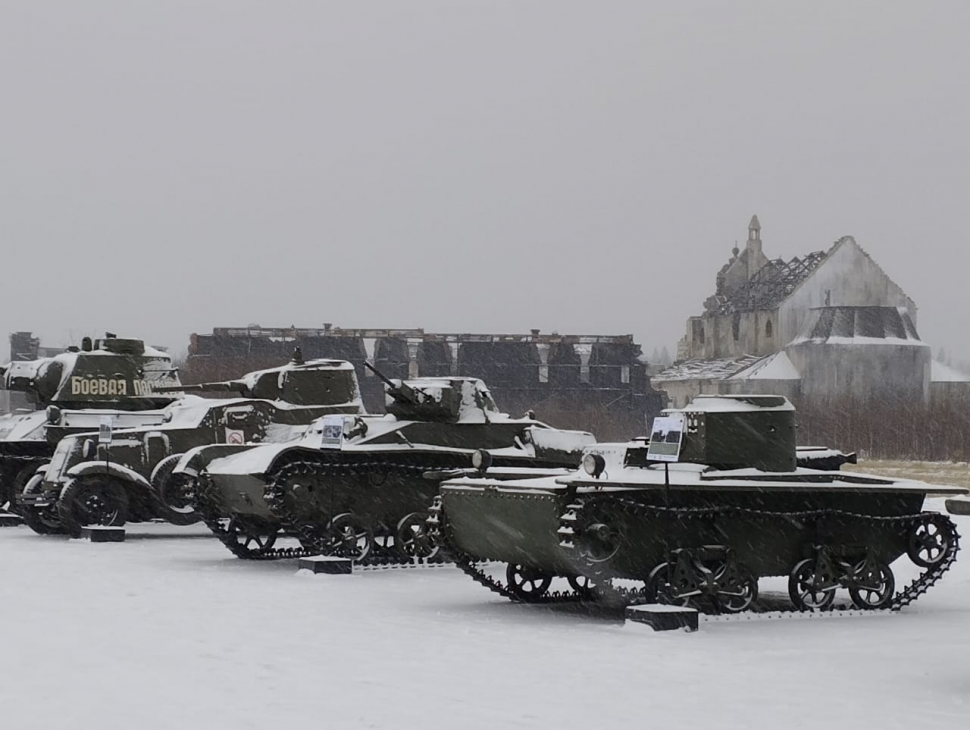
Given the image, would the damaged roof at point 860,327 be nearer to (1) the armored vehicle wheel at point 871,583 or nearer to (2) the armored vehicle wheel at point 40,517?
(2) the armored vehicle wheel at point 40,517

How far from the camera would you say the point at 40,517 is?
22266mm

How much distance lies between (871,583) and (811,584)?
58 centimetres

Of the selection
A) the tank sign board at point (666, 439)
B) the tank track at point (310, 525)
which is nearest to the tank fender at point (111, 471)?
the tank track at point (310, 525)

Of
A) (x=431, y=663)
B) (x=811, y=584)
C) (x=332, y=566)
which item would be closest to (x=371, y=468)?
(x=332, y=566)

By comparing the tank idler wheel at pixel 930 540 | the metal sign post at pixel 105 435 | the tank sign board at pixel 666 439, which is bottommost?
the tank idler wheel at pixel 930 540

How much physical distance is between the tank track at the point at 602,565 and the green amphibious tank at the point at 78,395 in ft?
35.7

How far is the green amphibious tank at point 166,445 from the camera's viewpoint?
2102cm

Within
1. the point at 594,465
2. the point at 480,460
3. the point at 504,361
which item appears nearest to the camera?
the point at 594,465

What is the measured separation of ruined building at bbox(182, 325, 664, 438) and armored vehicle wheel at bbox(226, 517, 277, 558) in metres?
36.7

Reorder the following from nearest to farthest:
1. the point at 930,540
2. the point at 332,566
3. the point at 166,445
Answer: the point at 930,540, the point at 332,566, the point at 166,445

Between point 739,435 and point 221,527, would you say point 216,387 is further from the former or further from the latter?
point 739,435

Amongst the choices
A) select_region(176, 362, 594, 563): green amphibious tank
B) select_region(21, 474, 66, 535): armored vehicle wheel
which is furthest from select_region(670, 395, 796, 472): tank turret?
select_region(21, 474, 66, 535): armored vehicle wheel

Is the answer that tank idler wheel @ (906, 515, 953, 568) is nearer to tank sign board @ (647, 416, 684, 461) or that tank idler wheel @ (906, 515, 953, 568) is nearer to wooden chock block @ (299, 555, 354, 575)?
tank sign board @ (647, 416, 684, 461)

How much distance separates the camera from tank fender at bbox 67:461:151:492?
68.8 feet
